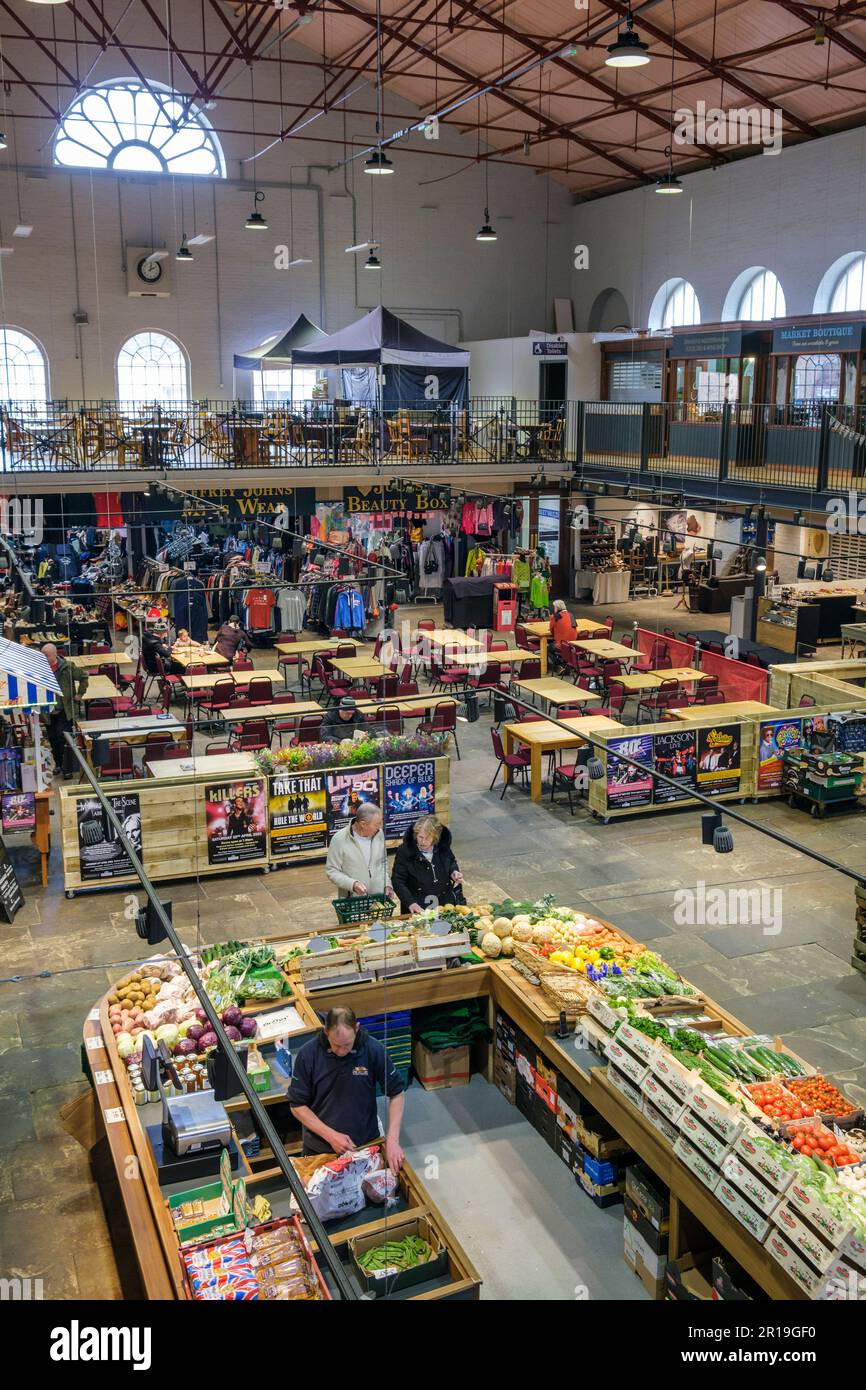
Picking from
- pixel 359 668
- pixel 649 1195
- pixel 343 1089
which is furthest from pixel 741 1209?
pixel 359 668

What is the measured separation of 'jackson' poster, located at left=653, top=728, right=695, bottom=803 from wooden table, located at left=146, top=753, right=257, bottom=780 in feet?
13.6

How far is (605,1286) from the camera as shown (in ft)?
18.8

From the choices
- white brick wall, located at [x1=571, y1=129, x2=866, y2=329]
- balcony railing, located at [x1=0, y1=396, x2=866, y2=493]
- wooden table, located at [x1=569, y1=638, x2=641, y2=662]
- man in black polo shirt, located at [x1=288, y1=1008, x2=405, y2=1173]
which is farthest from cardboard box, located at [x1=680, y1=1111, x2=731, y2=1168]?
white brick wall, located at [x1=571, y1=129, x2=866, y2=329]

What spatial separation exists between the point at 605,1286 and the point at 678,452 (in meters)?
15.9

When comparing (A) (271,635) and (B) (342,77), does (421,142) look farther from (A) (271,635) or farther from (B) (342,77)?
(A) (271,635)

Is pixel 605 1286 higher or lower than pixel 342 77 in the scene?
lower

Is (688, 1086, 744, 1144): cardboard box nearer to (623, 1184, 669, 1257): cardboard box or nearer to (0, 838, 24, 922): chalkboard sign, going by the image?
(623, 1184, 669, 1257): cardboard box

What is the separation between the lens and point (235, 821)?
10.8m

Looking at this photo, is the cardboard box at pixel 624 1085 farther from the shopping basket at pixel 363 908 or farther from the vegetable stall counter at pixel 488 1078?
the shopping basket at pixel 363 908

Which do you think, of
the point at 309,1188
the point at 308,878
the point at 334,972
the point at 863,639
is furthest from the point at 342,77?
the point at 309,1188

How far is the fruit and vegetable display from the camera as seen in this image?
5.14 m

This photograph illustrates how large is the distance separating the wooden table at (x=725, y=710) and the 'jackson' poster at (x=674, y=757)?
16.9 inches
